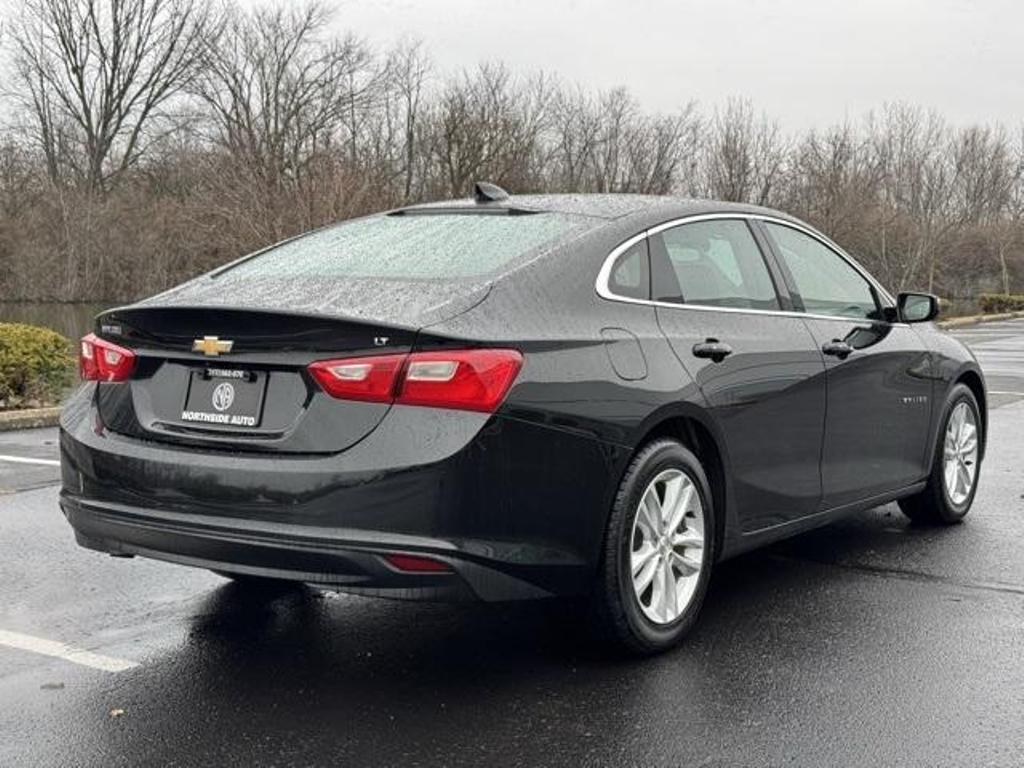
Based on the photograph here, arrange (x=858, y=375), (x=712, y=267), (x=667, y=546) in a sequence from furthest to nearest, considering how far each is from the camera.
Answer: (x=858, y=375), (x=712, y=267), (x=667, y=546)

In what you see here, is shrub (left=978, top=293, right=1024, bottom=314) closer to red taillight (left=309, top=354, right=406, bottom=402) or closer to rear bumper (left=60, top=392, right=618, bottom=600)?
rear bumper (left=60, top=392, right=618, bottom=600)

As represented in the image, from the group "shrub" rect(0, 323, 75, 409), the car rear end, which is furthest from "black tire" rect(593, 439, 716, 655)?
"shrub" rect(0, 323, 75, 409)

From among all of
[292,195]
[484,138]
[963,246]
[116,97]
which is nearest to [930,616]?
[292,195]

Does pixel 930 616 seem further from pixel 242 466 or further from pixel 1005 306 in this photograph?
pixel 1005 306

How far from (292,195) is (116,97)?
39251 millimetres

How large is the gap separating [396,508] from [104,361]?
1253 mm

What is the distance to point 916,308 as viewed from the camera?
5551 mm

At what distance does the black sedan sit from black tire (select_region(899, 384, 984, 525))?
1237mm

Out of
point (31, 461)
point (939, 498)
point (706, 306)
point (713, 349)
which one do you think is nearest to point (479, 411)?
point (713, 349)

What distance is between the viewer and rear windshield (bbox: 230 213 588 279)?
384 cm

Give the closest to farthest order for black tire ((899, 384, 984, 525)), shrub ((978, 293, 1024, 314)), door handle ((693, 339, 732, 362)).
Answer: door handle ((693, 339, 732, 362)) < black tire ((899, 384, 984, 525)) < shrub ((978, 293, 1024, 314))

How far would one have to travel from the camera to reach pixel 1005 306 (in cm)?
4044

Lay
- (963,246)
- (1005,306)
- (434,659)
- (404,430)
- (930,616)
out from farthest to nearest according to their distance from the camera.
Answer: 1. (963,246)
2. (1005,306)
3. (930,616)
4. (434,659)
5. (404,430)

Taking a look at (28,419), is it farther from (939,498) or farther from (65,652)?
(939,498)
